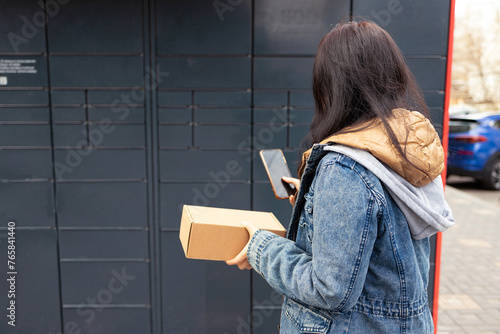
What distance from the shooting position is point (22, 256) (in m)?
2.83

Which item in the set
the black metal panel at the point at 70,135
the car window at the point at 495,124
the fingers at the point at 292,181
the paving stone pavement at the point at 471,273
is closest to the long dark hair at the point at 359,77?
the fingers at the point at 292,181

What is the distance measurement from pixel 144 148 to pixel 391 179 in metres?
1.92

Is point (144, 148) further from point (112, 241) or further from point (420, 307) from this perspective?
point (420, 307)

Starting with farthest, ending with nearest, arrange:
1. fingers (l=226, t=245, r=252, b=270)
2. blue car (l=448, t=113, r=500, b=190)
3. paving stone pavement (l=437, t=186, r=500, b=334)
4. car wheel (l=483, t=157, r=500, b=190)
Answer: car wheel (l=483, t=157, r=500, b=190) < blue car (l=448, t=113, r=500, b=190) < paving stone pavement (l=437, t=186, r=500, b=334) < fingers (l=226, t=245, r=252, b=270)

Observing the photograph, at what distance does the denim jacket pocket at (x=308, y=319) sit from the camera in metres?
1.25

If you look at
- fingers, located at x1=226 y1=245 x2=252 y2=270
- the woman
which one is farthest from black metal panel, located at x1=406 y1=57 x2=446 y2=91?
fingers, located at x1=226 y1=245 x2=252 y2=270

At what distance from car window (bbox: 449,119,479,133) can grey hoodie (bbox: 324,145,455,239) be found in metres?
7.39

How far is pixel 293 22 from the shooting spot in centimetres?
268

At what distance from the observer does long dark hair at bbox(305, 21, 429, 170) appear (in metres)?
1.19

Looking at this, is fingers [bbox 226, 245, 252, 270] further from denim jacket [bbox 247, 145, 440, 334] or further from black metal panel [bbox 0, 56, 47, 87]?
black metal panel [bbox 0, 56, 47, 87]

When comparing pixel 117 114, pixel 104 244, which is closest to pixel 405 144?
pixel 117 114

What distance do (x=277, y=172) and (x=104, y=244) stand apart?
4.70 feet

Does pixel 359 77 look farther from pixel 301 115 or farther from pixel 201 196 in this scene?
pixel 201 196

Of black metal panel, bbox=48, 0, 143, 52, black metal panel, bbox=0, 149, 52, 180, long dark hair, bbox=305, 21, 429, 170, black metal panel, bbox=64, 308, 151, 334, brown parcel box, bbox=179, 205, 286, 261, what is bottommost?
black metal panel, bbox=64, 308, 151, 334
